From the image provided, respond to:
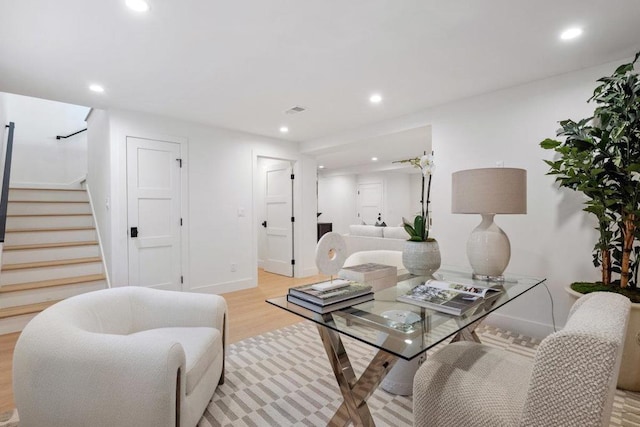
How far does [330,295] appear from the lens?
55.1 inches

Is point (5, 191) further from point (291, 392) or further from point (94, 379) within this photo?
point (291, 392)

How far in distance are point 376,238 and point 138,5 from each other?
4.39 meters

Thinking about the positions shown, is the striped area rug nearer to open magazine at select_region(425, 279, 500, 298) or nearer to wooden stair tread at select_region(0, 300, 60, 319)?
open magazine at select_region(425, 279, 500, 298)

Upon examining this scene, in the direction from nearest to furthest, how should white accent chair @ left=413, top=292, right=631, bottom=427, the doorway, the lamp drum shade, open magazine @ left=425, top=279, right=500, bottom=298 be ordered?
white accent chair @ left=413, top=292, right=631, bottom=427 → open magazine @ left=425, top=279, right=500, bottom=298 → the lamp drum shade → the doorway

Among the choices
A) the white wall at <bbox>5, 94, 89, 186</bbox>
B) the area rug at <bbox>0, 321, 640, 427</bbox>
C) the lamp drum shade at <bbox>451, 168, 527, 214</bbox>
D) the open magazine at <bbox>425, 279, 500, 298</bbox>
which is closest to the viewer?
the open magazine at <bbox>425, 279, 500, 298</bbox>

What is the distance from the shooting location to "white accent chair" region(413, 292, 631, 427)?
0.73m

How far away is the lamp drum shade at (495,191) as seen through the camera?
6.15 ft

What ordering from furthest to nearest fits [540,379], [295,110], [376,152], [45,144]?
[376,152] → [45,144] → [295,110] → [540,379]

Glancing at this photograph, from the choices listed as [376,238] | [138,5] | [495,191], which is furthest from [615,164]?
[376,238]

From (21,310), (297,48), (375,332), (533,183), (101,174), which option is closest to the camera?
(375,332)

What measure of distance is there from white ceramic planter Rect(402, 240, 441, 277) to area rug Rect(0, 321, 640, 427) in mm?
782

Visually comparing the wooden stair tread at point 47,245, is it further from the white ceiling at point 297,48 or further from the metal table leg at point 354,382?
the metal table leg at point 354,382

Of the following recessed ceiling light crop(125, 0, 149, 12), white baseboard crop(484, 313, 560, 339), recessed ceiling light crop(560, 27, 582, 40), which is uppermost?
recessed ceiling light crop(125, 0, 149, 12)

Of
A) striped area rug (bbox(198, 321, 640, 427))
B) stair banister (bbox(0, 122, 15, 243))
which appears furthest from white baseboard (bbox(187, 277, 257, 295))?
stair banister (bbox(0, 122, 15, 243))
